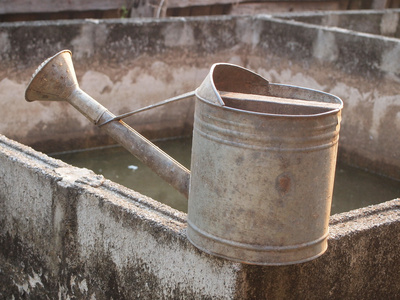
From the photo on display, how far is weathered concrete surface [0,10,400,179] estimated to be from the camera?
232 inches

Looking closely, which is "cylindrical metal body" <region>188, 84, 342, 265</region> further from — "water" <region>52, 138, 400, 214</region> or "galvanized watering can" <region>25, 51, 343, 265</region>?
"water" <region>52, 138, 400, 214</region>

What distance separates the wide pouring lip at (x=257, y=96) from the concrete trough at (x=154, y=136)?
51cm

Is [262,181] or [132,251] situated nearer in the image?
[262,181]

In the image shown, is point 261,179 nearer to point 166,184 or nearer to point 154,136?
point 166,184

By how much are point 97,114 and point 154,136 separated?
158 inches

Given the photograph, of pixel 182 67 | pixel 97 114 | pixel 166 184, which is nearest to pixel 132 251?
pixel 97 114

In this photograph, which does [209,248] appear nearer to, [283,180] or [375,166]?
[283,180]

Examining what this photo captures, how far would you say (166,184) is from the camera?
224 inches

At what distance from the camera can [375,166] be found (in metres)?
6.21

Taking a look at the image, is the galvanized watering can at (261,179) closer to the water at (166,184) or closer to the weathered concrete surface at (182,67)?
the water at (166,184)

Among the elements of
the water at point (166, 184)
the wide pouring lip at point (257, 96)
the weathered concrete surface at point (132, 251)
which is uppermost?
the wide pouring lip at point (257, 96)

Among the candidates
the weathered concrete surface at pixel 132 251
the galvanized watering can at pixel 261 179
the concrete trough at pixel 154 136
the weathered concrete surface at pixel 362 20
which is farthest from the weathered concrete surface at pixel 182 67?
the galvanized watering can at pixel 261 179

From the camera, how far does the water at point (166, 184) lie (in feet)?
18.1

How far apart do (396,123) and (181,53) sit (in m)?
2.11
